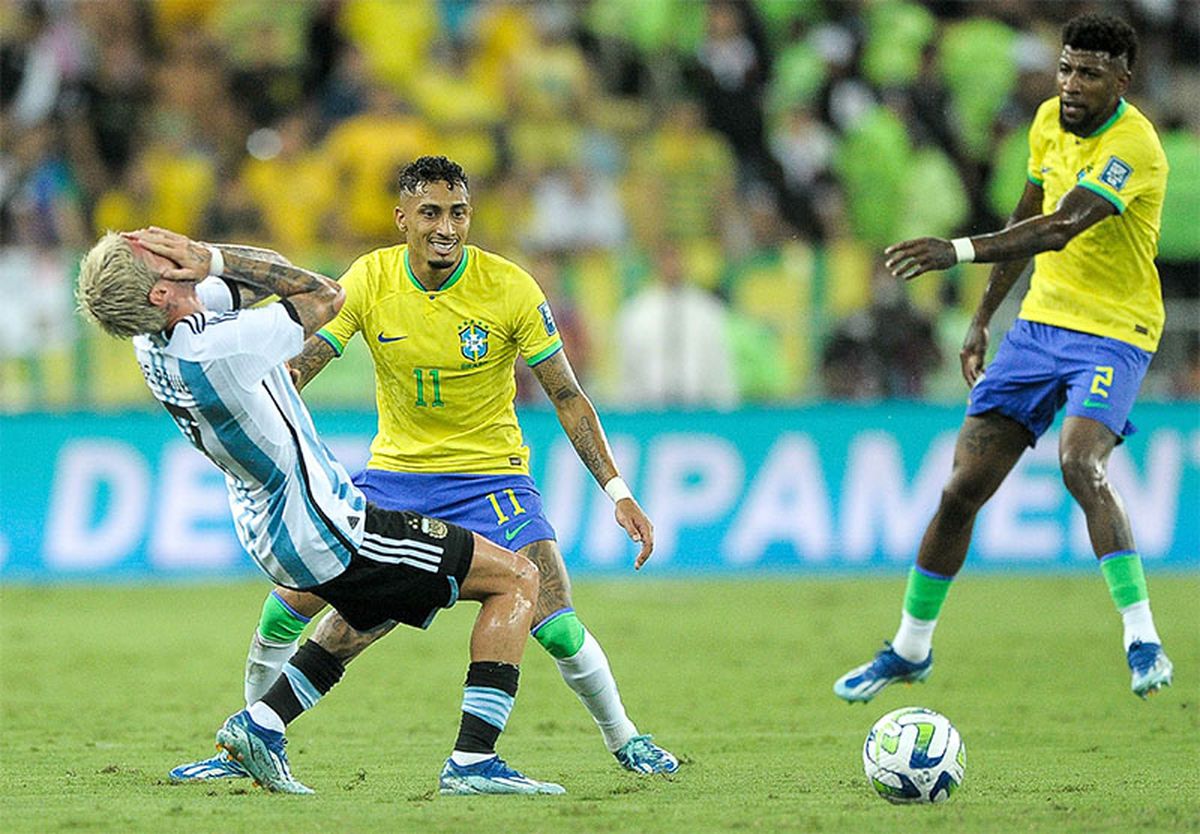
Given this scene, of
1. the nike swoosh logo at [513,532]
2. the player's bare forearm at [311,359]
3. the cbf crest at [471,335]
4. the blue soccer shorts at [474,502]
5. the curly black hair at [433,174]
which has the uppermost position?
the curly black hair at [433,174]

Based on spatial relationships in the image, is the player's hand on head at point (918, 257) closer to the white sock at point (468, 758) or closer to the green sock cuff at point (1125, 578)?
the green sock cuff at point (1125, 578)

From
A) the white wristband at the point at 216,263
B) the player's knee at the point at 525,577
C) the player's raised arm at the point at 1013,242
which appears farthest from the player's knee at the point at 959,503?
the white wristband at the point at 216,263

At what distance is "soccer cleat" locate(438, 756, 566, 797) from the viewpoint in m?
6.98

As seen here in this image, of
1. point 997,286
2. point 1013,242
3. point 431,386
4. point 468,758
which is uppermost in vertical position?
point 1013,242

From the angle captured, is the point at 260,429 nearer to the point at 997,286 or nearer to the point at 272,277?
the point at 272,277

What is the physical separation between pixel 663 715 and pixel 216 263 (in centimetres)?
375

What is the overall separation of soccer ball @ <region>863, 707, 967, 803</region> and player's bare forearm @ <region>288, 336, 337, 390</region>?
Result: 2.48 m

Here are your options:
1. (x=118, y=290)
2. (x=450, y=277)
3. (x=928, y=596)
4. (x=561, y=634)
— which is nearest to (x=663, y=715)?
(x=928, y=596)

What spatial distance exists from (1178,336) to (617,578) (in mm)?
4841

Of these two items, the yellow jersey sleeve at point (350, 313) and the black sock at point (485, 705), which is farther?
the yellow jersey sleeve at point (350, 313)

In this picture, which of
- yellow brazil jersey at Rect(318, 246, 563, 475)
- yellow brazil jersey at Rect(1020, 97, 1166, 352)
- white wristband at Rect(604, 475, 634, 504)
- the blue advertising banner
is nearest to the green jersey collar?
yellow brazil jersey at Rect(318, 246, 563, 475)

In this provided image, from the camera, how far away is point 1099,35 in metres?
8.69

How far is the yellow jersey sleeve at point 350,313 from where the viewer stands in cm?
777

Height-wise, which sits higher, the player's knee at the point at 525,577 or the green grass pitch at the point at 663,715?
the player's knee at the point at 525,577
